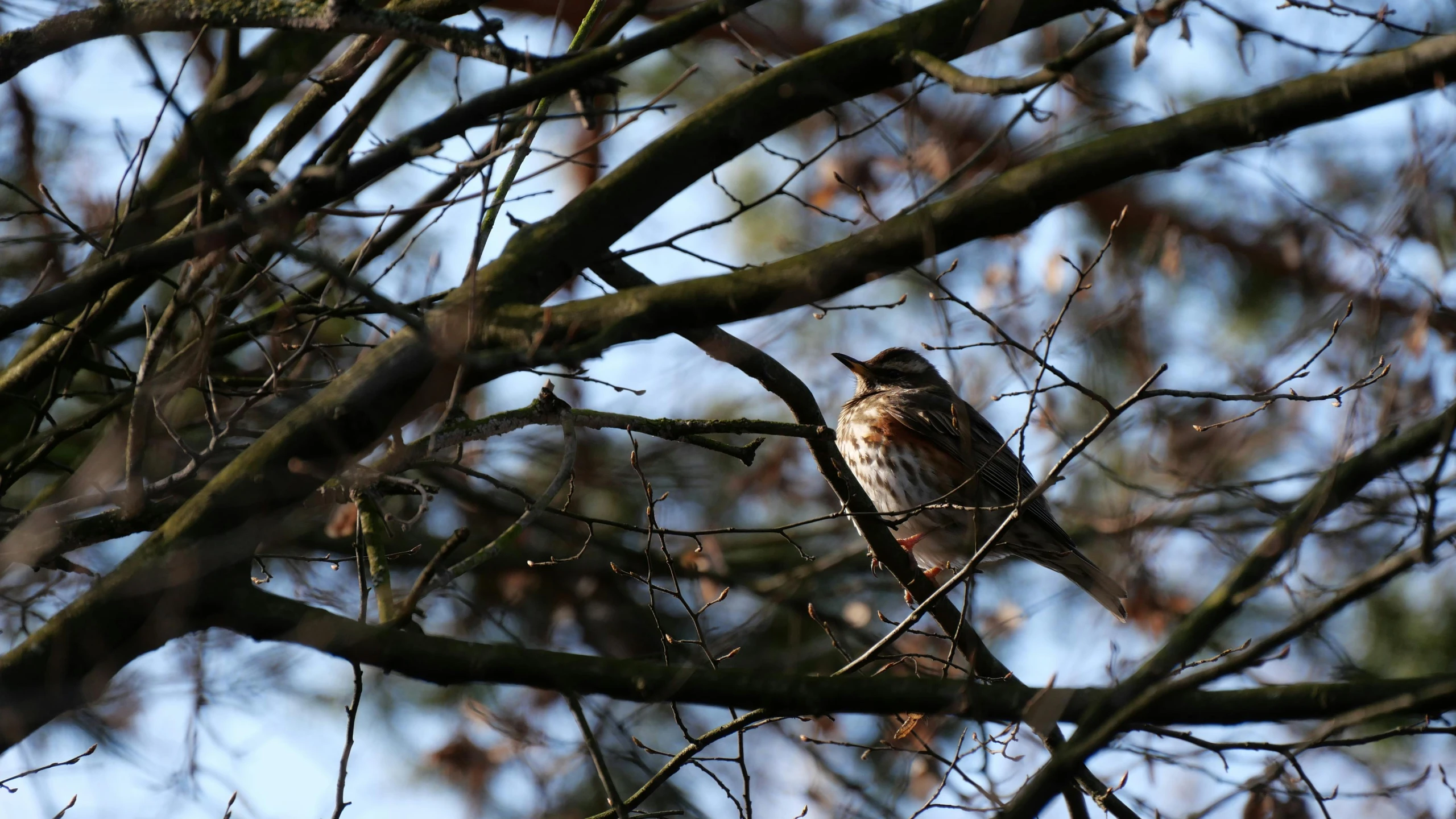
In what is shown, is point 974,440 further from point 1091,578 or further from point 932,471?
point 1091,578

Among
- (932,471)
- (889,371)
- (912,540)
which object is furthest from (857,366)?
(912,540)

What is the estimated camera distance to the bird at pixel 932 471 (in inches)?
276

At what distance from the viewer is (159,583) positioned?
3.27 meters

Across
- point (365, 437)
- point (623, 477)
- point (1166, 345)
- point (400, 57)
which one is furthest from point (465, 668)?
point (1166, 345)

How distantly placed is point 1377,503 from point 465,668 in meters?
4.26

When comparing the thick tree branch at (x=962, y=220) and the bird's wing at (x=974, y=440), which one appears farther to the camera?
the bird's wing at (x=974, y=440)

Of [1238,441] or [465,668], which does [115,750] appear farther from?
[1238,441]

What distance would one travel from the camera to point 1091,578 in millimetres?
7035

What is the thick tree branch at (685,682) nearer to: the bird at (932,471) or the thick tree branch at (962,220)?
the thick tree branch at (962,220)

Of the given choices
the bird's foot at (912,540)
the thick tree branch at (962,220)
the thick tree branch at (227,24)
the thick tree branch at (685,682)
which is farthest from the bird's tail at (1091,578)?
the thick tree branch at (227,24)

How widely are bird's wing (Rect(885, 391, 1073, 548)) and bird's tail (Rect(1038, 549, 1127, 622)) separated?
4.6 inches

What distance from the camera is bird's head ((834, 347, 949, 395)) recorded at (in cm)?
823

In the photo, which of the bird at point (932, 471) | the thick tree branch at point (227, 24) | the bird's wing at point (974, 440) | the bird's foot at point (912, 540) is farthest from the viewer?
the bird's foot at point (912, 540)

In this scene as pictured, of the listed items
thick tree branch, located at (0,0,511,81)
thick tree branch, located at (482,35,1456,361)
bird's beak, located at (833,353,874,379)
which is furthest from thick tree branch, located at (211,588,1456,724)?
bird's beak, located at (833,353,874,379)
